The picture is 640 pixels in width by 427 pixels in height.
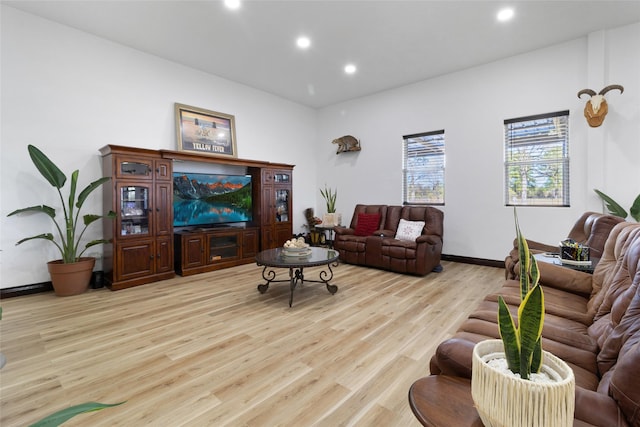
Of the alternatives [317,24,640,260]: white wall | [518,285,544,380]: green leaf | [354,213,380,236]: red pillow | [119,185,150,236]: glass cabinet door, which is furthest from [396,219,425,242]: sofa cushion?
[518,285,544,380]: green leaf

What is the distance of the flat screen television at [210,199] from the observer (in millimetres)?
4676

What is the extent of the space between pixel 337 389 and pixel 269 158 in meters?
5.08

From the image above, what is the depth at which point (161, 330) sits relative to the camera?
2623 mm

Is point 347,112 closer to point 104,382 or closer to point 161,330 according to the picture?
point 161,330

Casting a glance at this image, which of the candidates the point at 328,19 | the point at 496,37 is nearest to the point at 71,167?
the point at 328,19

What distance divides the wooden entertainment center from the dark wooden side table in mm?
4032

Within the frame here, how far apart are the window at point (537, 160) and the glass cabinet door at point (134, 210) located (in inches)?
213

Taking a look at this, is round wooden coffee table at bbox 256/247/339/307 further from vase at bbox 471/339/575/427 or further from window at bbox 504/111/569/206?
window at bbox 504/111/569/206

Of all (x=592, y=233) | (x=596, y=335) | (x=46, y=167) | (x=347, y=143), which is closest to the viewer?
(x=596, y=335)

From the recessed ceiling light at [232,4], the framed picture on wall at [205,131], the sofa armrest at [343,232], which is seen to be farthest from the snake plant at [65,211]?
the sofa armrest at [343,232]

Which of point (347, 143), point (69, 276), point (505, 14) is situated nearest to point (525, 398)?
point (505, 14)

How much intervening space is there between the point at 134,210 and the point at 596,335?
469cm

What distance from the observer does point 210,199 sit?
5020 mm

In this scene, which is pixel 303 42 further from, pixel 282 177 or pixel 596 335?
pixel 596 335
